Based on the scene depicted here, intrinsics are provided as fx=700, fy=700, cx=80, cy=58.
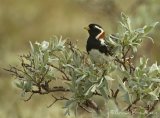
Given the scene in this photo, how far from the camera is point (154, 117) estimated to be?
4199mm

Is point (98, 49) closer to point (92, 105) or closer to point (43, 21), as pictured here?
point (92, 105)

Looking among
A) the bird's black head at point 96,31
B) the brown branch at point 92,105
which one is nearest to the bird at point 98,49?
the bird's black head at point 96,31

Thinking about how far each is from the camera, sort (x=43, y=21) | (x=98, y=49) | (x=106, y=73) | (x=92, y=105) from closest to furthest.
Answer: (x=106, y=73), (x=98, y=49), (x=92, y=105), (x=43, y=21)

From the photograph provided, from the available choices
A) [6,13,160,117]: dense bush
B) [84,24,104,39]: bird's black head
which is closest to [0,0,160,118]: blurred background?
[84,24,104,39]: bird's black head

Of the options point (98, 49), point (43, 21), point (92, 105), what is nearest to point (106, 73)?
point (98, 49)

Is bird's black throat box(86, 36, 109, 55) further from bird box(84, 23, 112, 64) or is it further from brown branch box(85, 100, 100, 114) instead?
brown branch box(85, 100, 100, 114)

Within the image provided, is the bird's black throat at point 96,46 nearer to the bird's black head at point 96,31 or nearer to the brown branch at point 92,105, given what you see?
the bird's black head at point 96,31

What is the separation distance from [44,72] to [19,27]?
951 cm

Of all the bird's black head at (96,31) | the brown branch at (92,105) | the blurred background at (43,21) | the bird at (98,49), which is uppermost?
the blurred background at (43,21)

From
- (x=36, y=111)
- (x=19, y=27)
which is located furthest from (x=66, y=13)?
(x=36, y=111)

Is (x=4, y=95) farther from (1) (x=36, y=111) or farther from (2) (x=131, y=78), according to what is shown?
(2) (x=131, y=78)

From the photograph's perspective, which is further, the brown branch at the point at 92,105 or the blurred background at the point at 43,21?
the blurred background at the point at 43,21

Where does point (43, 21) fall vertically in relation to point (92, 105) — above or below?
above

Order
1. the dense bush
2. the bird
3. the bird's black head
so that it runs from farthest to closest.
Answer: the bird's black head, the bird, the dense bush
